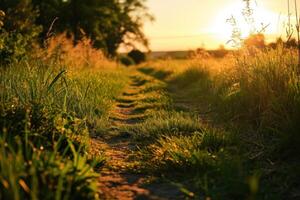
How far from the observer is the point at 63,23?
78.6 ft

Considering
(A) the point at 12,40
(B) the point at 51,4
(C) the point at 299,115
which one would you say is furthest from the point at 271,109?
(B) the point at 51,4

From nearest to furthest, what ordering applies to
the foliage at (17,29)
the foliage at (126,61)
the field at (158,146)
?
1. the field at (158,146)
2. the foliage at (17,29)
3. the foliage at (126,61)

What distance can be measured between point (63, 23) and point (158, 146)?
67.8 ft

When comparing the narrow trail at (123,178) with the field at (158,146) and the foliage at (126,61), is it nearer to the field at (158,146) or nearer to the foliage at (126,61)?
the field at (158,146)

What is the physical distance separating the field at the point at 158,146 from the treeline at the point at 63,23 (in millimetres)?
1750

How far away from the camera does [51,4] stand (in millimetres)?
23078

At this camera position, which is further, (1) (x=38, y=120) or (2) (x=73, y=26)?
(2) (x=73, y=26)

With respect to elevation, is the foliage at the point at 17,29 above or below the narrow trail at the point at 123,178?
above

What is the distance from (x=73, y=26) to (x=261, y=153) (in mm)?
21635

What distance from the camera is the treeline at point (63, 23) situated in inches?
419

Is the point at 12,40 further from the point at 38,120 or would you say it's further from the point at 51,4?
the point at 51,4

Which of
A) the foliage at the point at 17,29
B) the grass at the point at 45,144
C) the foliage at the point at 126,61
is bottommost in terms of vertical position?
the foliage at the point at 126,61

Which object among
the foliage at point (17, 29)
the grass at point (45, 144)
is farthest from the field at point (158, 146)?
the foliage at point (17, 29)

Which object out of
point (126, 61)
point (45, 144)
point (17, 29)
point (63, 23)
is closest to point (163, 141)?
point (45, 144)
